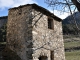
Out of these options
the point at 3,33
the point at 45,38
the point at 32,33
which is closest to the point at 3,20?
the point at 3,33

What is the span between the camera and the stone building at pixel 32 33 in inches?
276

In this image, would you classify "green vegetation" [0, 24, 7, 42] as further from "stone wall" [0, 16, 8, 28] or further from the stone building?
the stone building

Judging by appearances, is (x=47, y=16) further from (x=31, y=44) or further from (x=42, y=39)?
(x=31, y=44)

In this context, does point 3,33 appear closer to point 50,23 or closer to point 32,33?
point 50,23

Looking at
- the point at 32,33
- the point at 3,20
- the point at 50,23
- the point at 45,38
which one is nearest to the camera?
the point at 32,33

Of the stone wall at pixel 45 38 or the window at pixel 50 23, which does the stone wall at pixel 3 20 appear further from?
the stone wall at pixel 45 38

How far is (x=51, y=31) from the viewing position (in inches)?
328

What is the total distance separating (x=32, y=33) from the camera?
6949 mm

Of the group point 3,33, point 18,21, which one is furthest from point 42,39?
point 3,33

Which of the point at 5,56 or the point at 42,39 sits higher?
the point at 42,39

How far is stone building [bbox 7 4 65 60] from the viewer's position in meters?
7.01

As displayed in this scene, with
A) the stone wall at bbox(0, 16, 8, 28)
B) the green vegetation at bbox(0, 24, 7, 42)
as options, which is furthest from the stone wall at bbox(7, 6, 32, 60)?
the green vegetation at bbox(0, 24, 7, 42)

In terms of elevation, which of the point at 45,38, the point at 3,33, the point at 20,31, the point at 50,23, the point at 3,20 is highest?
the point at 3,20

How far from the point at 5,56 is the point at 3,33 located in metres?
12.2
